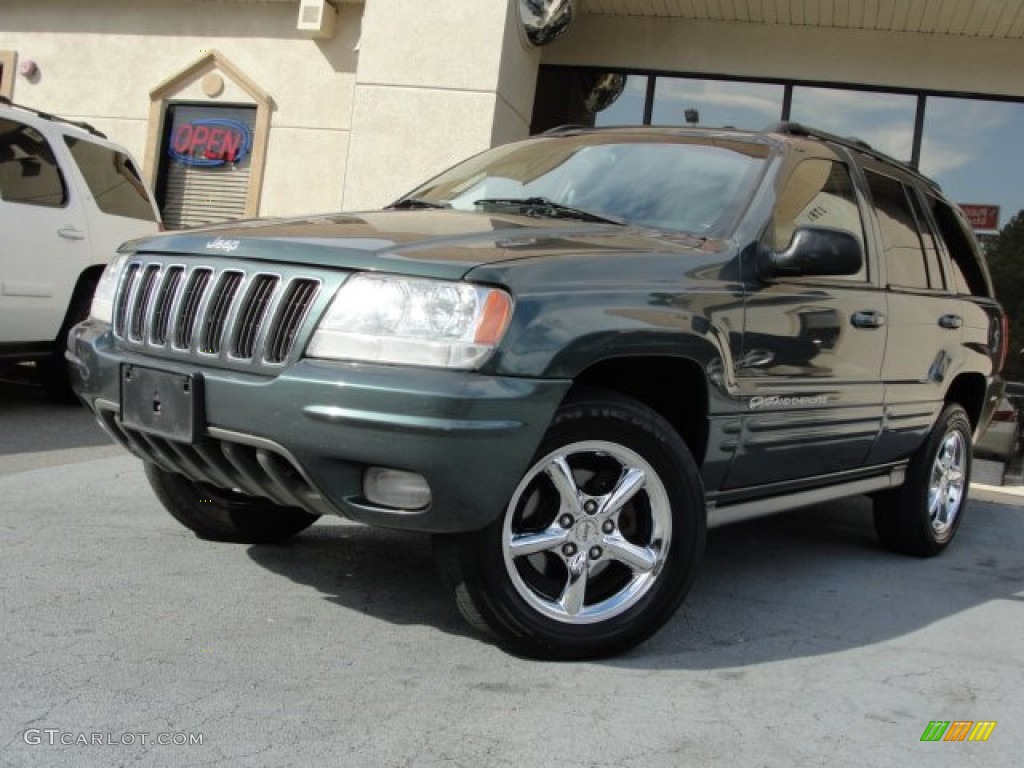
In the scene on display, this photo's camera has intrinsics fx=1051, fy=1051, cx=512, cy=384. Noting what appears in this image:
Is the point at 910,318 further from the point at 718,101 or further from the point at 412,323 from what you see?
the point at 718,101

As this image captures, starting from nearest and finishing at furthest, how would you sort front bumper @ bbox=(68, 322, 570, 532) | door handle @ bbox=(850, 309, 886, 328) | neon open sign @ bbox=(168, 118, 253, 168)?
front bumper @ bbox=(68, 322, 570, 532) < door handle @ bbox=(850, 309, 886, 328) < neon open sign @ bbox=(168, 118, 253, 168)

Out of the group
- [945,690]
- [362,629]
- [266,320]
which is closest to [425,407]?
[266,320]

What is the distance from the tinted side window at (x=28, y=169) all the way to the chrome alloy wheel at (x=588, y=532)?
203 inches

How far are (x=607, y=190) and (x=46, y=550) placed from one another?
2.49 m

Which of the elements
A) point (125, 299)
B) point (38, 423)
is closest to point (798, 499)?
point (125, 299)

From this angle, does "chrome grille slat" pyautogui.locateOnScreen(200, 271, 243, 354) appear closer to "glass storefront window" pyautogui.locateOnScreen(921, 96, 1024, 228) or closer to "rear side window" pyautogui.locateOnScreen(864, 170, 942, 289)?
"rear side window" pyautogui.locateOnScreen(864, 170, 942, 289)

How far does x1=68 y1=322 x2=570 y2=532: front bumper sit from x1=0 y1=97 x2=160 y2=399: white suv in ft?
14.0

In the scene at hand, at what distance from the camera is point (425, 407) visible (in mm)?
2693

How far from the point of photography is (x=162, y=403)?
308 centimetres

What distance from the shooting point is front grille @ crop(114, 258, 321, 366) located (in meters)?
2.92

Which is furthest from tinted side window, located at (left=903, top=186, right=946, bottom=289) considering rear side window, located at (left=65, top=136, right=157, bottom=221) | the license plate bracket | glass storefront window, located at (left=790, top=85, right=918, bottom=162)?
glass storefront window, located at (left=790, top=85, right=918, bottom=162)

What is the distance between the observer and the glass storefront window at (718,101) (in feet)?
37.6

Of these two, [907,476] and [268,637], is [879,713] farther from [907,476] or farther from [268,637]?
[907,476]

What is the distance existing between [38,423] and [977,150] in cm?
944
